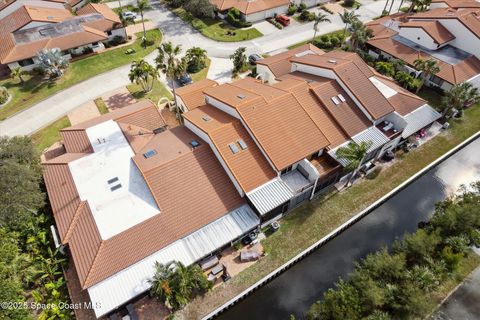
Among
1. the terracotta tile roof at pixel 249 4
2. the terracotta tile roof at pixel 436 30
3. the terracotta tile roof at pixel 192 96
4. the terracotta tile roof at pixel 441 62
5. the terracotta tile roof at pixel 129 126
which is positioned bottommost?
the terracotta tile roof at pixel 129 126

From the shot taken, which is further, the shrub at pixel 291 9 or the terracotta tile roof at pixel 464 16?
the shrub at pixel 291 9

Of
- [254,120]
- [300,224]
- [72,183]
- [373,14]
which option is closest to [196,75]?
[254,120]

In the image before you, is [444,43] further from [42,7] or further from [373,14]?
[42,7]

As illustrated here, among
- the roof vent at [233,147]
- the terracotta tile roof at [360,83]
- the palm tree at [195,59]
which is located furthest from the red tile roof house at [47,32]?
the terracotta tile roof at [360,83]

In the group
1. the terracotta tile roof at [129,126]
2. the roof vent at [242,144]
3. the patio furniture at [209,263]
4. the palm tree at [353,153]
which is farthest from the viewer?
the terracotta tile roof at [129,126]

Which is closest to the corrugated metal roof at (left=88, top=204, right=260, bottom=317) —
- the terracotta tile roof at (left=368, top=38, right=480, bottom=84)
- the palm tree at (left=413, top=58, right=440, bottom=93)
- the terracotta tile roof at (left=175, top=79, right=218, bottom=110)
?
the terracotta tile roof at (left=175, top=79, right=218, bottom=110)

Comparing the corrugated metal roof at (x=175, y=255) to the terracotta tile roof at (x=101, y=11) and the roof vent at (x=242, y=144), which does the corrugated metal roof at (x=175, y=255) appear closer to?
the roof vent at (x=242, y=144)

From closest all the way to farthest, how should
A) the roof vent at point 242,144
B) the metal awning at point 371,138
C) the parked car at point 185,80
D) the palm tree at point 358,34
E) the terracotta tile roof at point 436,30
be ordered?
the roof vent at point 242,144, the metal awning at point 371,138, the parked car at point 185,80, the terracotta tile roof at point 436,30, the palm tree at point 358,34
